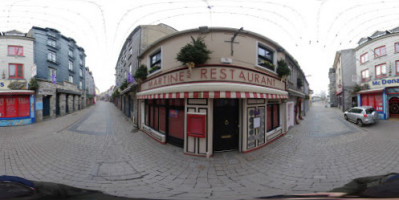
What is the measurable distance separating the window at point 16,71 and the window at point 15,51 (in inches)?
39.5

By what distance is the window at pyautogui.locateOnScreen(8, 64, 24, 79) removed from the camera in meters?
11.6

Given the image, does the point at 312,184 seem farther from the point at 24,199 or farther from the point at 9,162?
the point at 9,162

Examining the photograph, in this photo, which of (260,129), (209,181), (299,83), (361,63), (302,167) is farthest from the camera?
(361,63)

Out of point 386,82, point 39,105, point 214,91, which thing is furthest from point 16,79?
point 386,82

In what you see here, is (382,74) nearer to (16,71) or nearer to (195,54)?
(195,54)

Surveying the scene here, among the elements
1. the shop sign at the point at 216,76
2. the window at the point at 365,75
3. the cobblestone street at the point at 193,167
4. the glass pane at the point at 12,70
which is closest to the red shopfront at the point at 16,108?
the glass pane at the point at 12,70

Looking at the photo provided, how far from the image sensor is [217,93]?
4.76 metres

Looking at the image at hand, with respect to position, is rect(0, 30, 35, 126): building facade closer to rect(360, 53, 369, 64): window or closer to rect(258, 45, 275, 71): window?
rect(258, 45, 275, 71): window

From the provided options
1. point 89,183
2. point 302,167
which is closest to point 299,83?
point 302,167

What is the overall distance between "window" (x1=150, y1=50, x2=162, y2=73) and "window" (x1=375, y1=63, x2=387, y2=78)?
825 inches

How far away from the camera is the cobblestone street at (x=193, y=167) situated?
3.38m

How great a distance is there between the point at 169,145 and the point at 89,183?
312cm

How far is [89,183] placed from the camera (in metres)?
3.45

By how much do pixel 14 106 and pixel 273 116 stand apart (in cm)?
1969
